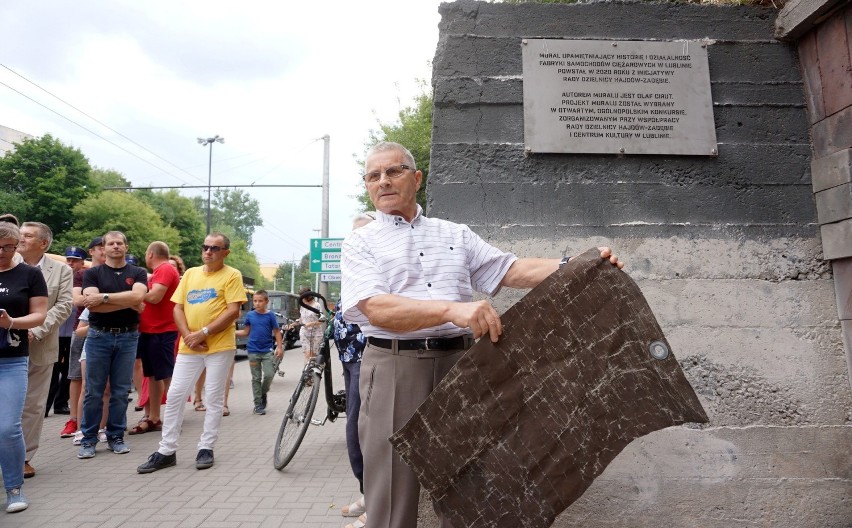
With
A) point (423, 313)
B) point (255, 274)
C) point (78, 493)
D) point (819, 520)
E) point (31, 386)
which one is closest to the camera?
point (423, 313)

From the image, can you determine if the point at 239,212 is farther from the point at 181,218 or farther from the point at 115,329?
the point at 115,329

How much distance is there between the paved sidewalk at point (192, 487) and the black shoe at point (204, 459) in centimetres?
6

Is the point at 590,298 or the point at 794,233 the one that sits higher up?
the point at 794,233

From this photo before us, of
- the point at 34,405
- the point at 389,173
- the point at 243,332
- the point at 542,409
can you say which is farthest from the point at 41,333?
the point at 542,409

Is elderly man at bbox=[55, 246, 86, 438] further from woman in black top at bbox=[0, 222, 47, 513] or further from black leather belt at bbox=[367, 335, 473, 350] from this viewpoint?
black leather belt at bbox=[367, 335, 473, 350]

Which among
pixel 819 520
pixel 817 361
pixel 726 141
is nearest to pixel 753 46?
pixel 726 141

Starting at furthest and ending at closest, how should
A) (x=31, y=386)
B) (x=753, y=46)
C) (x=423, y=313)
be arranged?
(x=31, y=386)
(x=753, y=46)
(x=423, y=313)

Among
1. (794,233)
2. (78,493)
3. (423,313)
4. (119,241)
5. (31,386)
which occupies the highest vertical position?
(119,241)

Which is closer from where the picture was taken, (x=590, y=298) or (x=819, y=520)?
(x=590, y=298)

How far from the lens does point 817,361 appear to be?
3045mm

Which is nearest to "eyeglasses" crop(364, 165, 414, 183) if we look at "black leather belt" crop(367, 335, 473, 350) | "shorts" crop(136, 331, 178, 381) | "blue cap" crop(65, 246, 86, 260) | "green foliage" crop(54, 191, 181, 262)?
"black leather belt" crop(367, 335, 473, 350)

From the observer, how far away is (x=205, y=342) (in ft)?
15.8

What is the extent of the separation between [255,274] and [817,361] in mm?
77461

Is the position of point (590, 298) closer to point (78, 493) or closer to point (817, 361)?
point (817, 361)
